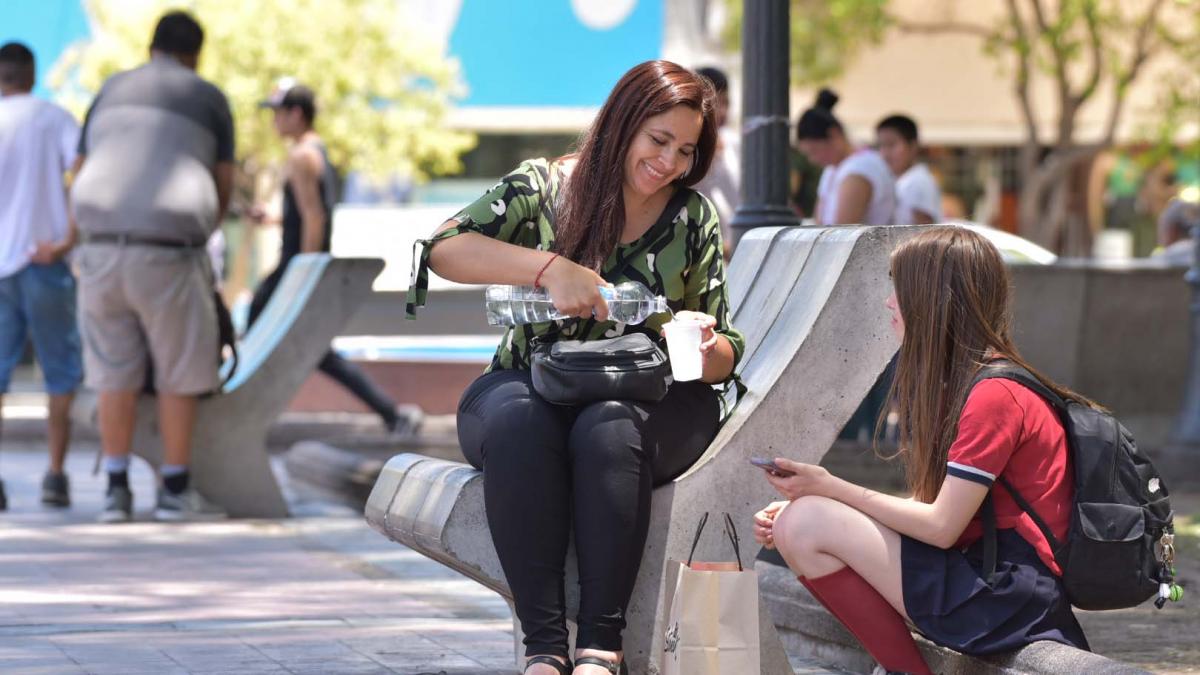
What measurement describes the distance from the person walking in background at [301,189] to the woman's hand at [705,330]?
5.90 meters

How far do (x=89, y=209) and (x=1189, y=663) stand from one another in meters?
4.70

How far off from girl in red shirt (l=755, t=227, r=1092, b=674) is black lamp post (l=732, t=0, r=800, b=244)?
1.82 m

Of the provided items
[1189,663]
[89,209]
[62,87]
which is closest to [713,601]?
[1189,663]

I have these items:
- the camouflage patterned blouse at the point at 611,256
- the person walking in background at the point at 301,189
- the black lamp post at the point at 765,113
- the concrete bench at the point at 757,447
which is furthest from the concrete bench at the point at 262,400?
the camouflage patterned blouse at the point at 611,256

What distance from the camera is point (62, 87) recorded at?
2803cm

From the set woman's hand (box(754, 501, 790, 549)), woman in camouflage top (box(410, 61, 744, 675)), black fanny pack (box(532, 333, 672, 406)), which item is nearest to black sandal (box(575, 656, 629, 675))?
woman in camouflage top (box(410, 61, 744, 675))

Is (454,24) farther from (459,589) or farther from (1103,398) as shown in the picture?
(459,589)

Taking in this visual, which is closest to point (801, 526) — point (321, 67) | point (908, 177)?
point (908, 177)

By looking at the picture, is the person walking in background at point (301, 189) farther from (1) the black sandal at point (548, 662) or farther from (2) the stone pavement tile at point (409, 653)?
(1) the black sandal at point (548, 662)

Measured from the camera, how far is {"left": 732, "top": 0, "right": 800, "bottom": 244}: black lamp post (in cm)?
582

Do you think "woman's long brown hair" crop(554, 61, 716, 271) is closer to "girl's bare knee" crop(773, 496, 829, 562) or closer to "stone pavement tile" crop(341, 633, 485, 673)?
"girl's bare knee" crop(773, 496, 829, 562)

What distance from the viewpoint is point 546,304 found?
4195 mm

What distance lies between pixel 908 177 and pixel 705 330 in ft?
21.0

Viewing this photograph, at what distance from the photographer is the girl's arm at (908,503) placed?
3879 mm
